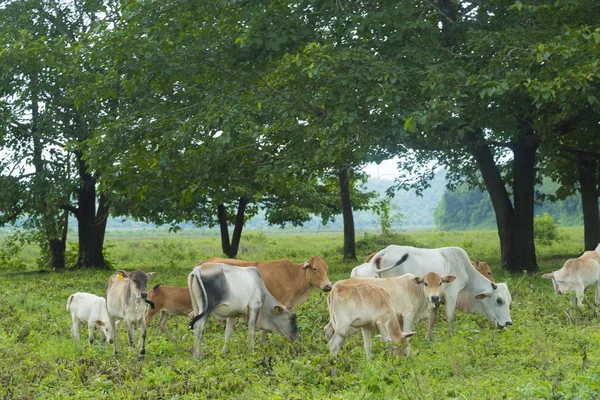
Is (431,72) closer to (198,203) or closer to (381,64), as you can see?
(381,64)

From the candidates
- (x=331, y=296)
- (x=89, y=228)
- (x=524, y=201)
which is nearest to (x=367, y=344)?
(x=331, y=296)

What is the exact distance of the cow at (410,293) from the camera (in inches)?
425

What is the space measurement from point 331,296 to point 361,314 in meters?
0.47

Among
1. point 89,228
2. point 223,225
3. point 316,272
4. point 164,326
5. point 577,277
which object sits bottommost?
point 164,326

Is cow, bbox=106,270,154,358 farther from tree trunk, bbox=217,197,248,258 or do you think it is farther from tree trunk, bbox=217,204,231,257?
tree trunk, bbox=217,204,231,257

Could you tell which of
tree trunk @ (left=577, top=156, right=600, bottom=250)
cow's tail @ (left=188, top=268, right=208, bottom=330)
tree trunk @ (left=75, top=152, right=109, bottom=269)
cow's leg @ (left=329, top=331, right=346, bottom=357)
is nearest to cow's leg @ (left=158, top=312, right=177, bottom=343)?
cow's tail @ (left=188, top=268, right=208, bottom=330)

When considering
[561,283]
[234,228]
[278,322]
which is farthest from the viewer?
[234,228]

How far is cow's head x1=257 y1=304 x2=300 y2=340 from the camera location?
1161 centimetres

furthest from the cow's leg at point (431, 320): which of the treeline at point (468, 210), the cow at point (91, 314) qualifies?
the treeline at point (468, 210)

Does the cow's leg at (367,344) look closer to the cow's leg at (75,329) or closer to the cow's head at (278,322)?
the cow's head at (278,322)

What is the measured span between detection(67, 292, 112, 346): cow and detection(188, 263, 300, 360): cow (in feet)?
5.47

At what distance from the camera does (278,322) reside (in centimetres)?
1166

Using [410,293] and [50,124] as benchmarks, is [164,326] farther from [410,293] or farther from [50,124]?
[50,124]

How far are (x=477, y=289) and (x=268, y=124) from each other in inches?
295
